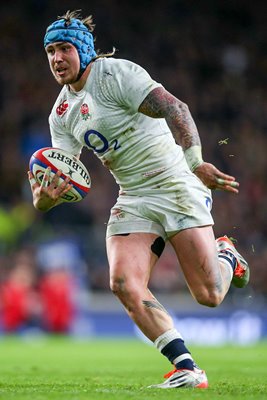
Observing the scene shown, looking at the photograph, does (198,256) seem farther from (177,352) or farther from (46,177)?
(46,177)

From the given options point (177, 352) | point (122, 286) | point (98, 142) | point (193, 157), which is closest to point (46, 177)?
point (98, 142)

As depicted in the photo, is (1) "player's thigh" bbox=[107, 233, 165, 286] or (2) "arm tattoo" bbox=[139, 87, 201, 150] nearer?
(2) "arm tattoo" bbox=[139, 87, 201, 150]

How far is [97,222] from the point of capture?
64.9ft

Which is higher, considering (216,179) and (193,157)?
(193,157)

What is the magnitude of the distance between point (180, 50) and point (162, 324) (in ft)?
60.4

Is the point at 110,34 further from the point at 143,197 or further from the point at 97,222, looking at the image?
the point at 143,197

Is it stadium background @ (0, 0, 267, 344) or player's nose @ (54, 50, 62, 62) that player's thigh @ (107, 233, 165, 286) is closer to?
player's nose @ (54, 50, 62, 62)

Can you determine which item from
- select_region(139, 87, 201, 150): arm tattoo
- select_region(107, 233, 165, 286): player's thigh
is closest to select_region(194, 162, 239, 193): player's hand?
select_region(139, 87, 201, 150): arm tattoo

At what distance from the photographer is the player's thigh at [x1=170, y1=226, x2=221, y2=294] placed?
21.8 feet

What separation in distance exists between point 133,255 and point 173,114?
3.12 feet

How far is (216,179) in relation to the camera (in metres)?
6.03

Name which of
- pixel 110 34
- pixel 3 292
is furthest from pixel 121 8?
pixel 3 292

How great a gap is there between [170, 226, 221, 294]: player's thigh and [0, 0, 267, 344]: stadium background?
849cm

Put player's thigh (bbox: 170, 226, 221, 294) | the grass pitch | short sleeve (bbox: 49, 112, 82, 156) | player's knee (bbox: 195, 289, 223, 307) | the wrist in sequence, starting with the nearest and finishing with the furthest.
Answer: the grass pitch → the wrist → player's thigh (bbox: 170, 226, 221, 294) → player's knee (bbox: 195, 289, 223, 307) → short sleeve (bbox: 49, 112, 82, 156)
